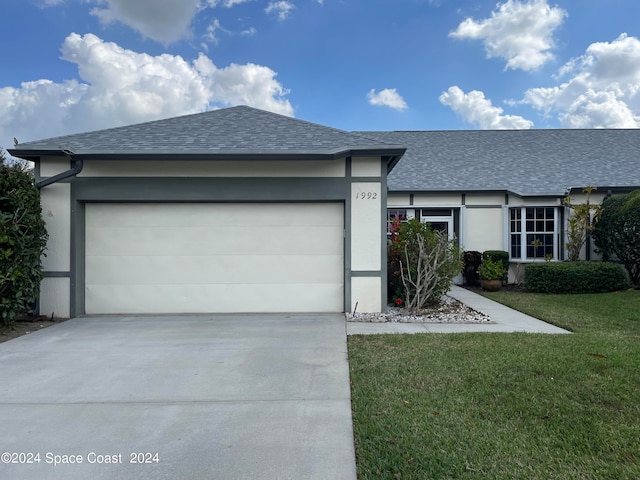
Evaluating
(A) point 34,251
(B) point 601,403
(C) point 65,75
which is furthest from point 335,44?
(B) point 601,403

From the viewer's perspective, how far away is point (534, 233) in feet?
42.8

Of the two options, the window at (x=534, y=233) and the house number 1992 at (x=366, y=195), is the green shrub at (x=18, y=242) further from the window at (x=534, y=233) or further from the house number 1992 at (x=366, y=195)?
the window at (x=534, y=233)

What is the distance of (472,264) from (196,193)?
8794 mm

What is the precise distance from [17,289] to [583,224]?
1398 centimetres

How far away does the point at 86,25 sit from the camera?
1077 cm

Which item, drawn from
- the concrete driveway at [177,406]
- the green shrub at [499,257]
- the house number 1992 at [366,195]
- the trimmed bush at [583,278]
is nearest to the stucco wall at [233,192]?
the house number 1992 at [366,195]

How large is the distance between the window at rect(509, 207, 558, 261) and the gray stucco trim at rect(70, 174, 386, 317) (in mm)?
7269

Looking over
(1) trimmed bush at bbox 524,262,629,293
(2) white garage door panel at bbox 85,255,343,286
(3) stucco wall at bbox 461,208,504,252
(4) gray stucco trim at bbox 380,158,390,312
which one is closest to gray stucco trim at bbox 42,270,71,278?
(2) white garage door panel at bbox 85,255,343,286

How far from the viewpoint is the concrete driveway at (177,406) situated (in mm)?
2701

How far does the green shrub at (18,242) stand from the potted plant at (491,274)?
1072 centimetres

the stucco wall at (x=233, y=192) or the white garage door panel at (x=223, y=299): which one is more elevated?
the stucco wall at (x=233, y=192)

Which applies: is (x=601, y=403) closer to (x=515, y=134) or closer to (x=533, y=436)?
(x=533, y=436)

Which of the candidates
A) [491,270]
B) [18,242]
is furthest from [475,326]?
[18,242]

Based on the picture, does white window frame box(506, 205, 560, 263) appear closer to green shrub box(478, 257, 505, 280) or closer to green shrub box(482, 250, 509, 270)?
green shrub box(482, 250, 509, 270)
